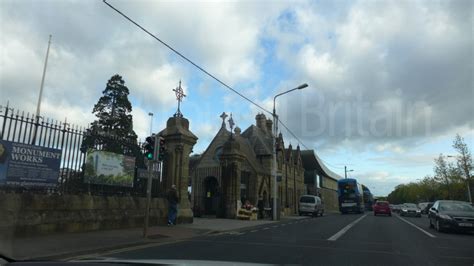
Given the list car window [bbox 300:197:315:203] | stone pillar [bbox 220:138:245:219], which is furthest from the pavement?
car window [bbox 300:197:315:203]

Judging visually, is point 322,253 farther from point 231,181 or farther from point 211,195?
point 211,195

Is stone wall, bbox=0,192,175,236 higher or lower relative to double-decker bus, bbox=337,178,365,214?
lower

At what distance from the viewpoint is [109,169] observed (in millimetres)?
15594

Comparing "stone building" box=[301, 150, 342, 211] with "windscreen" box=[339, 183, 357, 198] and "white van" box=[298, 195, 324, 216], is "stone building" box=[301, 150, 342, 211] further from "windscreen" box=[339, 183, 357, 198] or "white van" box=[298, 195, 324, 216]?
"white van" box=[298, 195, 324, 216]

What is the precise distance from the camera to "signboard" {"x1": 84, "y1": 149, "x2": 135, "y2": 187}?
48.7 ft

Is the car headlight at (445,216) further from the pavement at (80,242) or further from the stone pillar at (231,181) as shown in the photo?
the stone pillar at (231,181)

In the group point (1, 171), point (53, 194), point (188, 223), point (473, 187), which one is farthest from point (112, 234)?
point (473, 187)

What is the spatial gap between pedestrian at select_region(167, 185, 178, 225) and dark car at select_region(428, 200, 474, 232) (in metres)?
11.6

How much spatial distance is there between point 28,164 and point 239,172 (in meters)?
17.4

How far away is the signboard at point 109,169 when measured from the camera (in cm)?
1485

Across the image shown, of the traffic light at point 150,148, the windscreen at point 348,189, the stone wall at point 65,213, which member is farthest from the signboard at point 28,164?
the windscreen at point 348,189

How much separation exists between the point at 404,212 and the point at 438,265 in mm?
40757

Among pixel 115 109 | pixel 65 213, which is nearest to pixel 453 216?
pixel 65 213

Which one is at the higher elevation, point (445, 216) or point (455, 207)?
point (455, 207)
